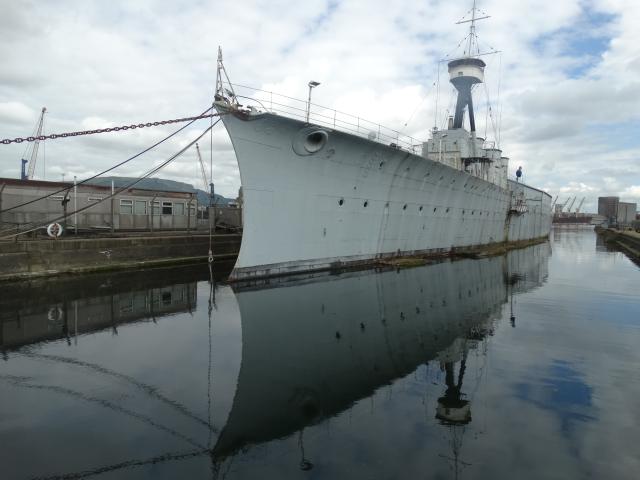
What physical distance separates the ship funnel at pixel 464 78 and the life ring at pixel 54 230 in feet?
91.6

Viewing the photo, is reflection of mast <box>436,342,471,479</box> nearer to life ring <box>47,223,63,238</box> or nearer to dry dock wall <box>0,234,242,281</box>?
dry dock wall <box>0,234,242,281</box>

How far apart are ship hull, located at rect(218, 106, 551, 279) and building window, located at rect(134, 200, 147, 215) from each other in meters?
12.1

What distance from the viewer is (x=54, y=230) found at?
1858 cm

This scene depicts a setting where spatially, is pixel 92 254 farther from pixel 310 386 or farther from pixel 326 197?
pixel 310 386

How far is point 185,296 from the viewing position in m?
14.4

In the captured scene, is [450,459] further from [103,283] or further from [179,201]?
[179,201]

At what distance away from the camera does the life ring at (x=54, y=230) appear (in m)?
18.4

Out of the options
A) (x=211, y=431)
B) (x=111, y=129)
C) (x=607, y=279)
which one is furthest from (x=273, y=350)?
(x=607, y=279)

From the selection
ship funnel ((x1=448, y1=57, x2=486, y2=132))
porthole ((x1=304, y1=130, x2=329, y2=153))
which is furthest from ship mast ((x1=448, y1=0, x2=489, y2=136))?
porthole ((x1=304, y1=130, x2=329, y2=153))

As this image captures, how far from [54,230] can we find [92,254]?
290cm

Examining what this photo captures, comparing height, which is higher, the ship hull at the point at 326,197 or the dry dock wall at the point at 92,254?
the ship hull at the point at 326,197

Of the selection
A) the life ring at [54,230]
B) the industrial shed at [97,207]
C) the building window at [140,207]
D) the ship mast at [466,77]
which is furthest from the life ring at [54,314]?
the ship mast at [466,77]

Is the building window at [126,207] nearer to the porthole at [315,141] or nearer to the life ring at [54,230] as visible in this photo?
the life ring at [54,230]

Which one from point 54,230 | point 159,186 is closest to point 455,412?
point 54,230
